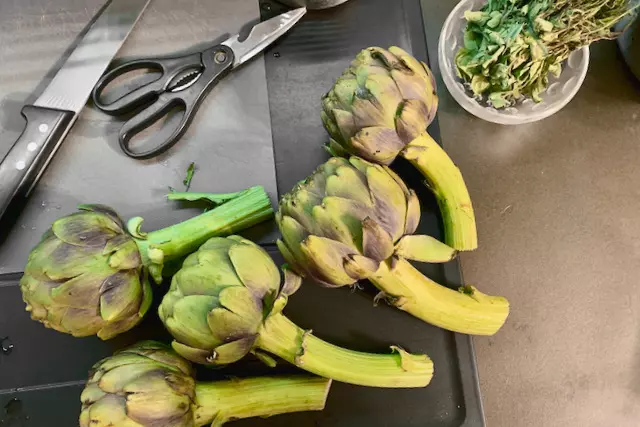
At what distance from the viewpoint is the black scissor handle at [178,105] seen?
81cm

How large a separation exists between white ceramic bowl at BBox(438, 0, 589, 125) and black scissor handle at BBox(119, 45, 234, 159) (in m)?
0.28

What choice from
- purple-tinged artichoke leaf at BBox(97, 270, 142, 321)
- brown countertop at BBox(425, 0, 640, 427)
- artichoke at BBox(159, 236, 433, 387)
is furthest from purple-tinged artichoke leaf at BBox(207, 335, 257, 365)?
brown countertop at BBox(425, 0, 640, 427)

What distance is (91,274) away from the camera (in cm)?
65

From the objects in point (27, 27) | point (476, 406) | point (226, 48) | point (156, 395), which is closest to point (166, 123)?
point (226, 48)

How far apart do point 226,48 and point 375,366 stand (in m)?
0.43

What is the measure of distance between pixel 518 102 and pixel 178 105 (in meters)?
0.44

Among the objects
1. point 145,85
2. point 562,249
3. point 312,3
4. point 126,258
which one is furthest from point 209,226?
point 562,249

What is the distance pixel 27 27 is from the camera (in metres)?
0.88

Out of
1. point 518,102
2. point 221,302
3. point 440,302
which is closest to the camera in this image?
point 221,302

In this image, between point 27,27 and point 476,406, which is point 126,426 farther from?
point 27,27

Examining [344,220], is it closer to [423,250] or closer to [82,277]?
[423,250]

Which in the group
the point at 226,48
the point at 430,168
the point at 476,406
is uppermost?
the point at 226,48

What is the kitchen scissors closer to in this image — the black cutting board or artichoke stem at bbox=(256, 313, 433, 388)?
the black cutting board

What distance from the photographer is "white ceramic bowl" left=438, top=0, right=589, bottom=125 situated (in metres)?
0.85
